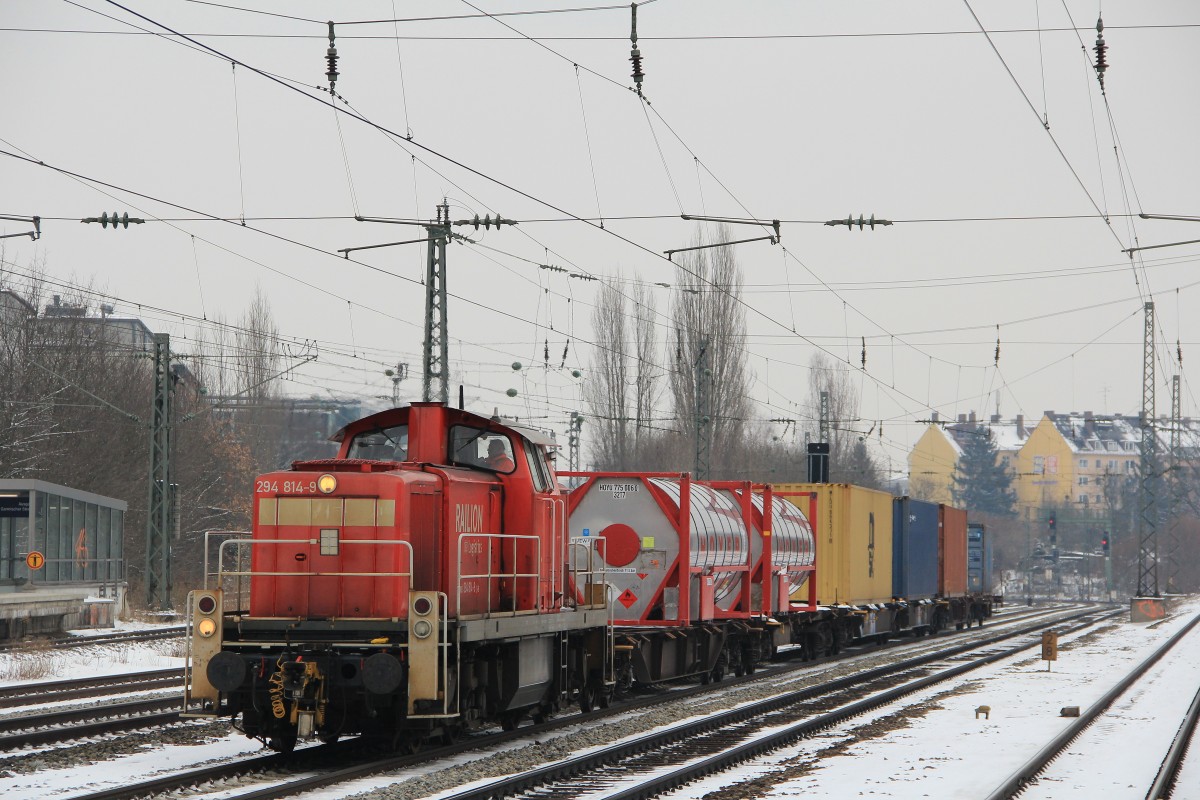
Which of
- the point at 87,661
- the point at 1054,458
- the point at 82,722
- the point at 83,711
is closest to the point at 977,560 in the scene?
the point at 87,661

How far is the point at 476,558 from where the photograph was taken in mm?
13172

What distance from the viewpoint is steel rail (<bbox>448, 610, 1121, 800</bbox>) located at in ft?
34.1

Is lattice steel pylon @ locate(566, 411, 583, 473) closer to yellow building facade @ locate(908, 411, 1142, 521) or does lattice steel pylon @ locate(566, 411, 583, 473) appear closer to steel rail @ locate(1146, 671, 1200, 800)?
steel rail @ locate(1146, 671, 1200, 800)

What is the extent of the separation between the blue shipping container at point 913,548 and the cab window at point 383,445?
777 inches

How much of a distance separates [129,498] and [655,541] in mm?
28518

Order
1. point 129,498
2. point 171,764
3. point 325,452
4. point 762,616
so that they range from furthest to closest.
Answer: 1. point 325,452
2. point 129,498
3. point 762,616
4. point 171,764

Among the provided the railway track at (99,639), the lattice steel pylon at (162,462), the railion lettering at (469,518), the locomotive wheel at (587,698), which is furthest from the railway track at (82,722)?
the lattice steel pylon at (162,462)

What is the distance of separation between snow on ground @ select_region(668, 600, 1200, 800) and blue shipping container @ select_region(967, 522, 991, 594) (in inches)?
924

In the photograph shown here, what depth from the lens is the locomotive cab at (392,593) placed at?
1130 cm

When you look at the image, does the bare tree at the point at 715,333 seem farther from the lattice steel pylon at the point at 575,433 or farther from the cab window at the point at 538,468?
the cab window at the point at 538,468

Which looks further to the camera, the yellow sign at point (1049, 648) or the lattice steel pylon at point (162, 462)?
the lattice steel pylon at point (162, 462)

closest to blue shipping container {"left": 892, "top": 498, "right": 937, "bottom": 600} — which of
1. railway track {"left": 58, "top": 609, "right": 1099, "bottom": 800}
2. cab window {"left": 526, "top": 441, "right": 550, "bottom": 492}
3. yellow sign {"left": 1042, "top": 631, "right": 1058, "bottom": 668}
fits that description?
yellow sign {"left": 1042, "top": 631, "right": 1058, "bottom": 668}

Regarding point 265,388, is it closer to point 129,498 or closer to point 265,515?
point 129,498

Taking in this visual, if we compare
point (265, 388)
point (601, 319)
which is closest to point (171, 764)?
point (601, 319)
